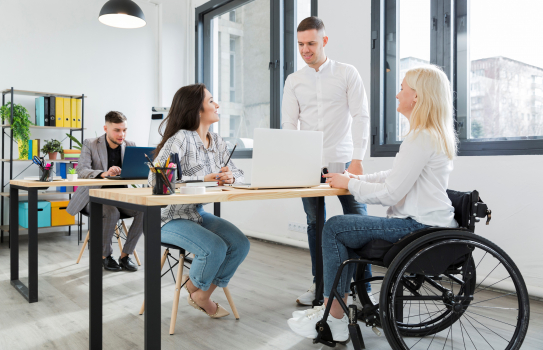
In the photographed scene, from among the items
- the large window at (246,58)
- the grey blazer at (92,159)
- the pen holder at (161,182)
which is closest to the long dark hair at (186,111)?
the pen holder at (161,182)

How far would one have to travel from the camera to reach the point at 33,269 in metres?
2.41

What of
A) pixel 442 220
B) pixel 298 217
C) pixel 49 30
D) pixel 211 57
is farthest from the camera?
pixel 211 57

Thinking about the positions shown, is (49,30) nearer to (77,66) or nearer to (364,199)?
(77,66)

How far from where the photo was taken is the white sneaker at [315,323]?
1.76 meters

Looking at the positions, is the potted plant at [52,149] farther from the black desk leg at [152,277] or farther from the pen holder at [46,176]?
the black desk leg at [152,277]

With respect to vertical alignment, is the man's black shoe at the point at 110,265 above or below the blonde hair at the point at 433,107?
below

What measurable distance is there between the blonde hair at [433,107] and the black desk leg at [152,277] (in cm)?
96

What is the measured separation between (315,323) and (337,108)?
1232 mm

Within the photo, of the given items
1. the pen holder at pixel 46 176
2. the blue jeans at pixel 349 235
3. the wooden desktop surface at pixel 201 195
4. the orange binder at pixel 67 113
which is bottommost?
the blue jeans at pixel 349 235

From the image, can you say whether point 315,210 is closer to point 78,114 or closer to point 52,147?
point 52,147

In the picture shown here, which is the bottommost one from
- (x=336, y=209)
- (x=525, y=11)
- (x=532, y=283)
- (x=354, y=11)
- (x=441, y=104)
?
(x=532, y=283)

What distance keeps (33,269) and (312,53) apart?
1.95 meters

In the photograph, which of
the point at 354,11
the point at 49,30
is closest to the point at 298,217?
the point at 354,11

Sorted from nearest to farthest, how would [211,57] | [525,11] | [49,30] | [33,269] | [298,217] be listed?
[33,269] < [525,11] < [298,217] < [49,30] < [211,57]
